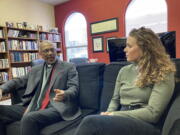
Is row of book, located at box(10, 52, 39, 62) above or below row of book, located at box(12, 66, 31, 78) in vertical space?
above

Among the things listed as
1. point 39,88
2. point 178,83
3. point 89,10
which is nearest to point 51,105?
point 39,88

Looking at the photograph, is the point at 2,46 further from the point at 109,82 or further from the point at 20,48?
the point at 109,82

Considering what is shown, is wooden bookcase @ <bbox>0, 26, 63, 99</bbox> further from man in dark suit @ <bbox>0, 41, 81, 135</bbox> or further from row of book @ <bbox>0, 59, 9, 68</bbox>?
man in dark suit @ <bbox>0, 41, 81, 135</bbox>

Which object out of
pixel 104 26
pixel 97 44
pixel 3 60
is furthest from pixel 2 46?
pixel 104 26

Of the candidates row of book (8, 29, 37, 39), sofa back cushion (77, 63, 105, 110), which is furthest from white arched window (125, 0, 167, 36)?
sofa back cushion (77, 63, 105, 110)

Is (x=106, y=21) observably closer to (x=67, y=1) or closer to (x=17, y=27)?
(x=67, y=1)

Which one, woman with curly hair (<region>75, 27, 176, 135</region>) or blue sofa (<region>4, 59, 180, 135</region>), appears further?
blue sofa (<region>4, 59, 180, 135</region>)

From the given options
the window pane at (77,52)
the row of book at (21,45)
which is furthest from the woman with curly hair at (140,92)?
the window pane at (77,52)

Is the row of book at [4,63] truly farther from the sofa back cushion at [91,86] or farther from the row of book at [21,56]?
the sofa back cushion at [91,86]

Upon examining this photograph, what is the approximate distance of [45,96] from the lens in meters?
1.66

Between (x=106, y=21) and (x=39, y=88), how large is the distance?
332cm

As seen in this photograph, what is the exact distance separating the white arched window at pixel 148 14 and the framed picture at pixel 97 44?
836mm

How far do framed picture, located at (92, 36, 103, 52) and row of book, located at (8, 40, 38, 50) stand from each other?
170 centimetres

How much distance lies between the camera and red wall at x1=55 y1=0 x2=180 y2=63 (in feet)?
11.8
